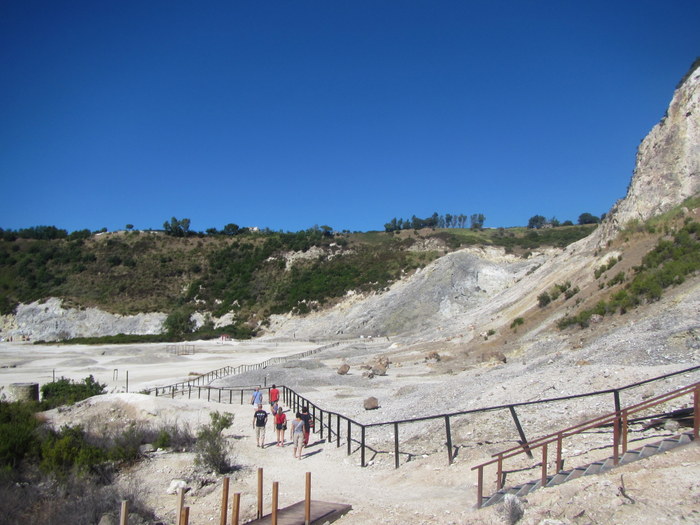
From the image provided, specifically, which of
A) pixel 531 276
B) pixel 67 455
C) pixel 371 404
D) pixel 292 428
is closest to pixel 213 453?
pixel 292 428

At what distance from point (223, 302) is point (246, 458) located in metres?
70.6

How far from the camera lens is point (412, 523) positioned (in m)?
8.42

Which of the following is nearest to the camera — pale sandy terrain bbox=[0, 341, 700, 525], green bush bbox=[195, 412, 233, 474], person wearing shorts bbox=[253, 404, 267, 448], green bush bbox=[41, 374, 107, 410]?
pale sandy terrain bbox=[0, 341, 700, 525]

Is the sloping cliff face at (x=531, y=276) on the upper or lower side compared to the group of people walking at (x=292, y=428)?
upper

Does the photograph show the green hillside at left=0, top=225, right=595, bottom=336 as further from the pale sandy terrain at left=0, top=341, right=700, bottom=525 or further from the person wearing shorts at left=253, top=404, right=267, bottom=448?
the person wearing shorts at left=253, top=404, right=267, bottom=448

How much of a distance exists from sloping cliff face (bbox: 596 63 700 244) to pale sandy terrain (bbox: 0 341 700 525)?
1921cm

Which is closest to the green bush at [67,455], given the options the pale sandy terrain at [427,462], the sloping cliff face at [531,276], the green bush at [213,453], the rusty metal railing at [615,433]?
the pale sandy terrain at [427,462]

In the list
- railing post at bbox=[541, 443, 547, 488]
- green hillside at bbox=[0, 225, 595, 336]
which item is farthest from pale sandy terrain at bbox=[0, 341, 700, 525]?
green hillside at bbox=[0, 225, 595, 336]

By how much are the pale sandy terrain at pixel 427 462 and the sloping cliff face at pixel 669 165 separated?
1921cm

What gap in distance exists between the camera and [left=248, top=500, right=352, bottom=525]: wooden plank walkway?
8680 millimetres

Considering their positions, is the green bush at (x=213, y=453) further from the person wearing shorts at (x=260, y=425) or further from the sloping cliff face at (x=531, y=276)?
the sloping cliff face at (x=531, y=276)

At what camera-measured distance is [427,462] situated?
38.3 ft

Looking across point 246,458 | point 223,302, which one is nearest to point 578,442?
point 246,458

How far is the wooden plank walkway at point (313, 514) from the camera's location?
8.68 m
